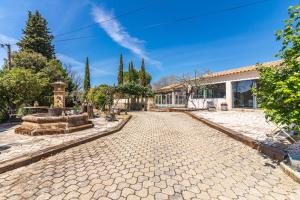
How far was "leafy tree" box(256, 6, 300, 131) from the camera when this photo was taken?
10.3 ft

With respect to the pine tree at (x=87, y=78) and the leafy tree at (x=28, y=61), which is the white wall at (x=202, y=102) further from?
the pine tree at (x=87, y=78)

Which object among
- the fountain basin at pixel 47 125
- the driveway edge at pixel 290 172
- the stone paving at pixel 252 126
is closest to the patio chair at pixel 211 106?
the stone paving at pixel 252 126

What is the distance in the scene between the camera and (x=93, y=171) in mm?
3639

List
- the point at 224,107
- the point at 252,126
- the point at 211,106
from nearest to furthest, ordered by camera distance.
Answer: the point at 252,126 < the point at 224,107 < the point at 211,106

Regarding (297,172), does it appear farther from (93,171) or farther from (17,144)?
(17,144)

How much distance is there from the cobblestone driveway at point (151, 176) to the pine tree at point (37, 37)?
27.2 meters

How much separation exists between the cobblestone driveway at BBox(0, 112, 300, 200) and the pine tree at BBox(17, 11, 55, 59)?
27217 mm

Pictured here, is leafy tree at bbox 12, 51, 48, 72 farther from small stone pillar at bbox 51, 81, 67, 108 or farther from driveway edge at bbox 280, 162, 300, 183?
driveway edge at bbox 280, 162, 300, 183

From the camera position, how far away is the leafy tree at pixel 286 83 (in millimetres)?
3154

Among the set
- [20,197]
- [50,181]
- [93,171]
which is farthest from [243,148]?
[20,197]

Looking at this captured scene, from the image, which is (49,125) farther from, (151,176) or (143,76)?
(143,76)

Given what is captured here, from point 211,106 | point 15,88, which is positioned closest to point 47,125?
point 15,88

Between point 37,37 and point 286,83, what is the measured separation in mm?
31576

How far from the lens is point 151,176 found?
11.2 ft
